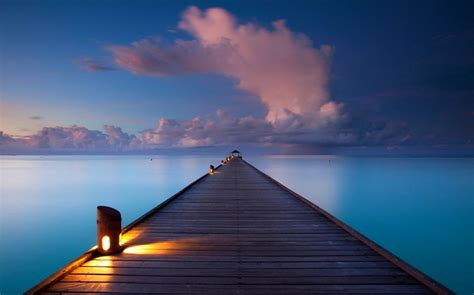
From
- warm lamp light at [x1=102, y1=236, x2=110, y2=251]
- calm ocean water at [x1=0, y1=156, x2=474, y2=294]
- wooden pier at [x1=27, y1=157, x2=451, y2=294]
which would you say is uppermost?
warm lamp light at [x1=102, y1=236, x2=110, y2=251]

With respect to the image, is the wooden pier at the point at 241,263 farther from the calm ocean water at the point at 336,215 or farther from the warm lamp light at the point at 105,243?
the calm ocean water at the point at 336,215

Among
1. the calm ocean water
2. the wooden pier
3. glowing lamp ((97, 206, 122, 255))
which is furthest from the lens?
the calm ocean water

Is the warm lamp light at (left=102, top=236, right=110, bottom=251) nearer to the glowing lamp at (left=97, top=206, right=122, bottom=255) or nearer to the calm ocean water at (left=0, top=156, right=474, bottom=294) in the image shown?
the glowing lamp at (left=97, top=206, right=122, bottom=255)

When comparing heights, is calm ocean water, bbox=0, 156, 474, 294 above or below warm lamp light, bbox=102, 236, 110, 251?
below

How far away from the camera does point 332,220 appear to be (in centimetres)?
538

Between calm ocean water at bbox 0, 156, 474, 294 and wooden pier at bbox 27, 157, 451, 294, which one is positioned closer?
wooden pier at bbox 27, 157, 451, 294

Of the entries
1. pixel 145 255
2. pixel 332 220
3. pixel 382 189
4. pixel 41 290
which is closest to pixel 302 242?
pixel 332 220

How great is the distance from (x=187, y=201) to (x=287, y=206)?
9.27ft

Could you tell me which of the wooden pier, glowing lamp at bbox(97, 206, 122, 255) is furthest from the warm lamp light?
the wooden pier

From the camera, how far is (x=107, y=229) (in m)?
3.54

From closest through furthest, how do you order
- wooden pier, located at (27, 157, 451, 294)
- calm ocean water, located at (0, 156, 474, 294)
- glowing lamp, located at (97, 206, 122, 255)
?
1. wooden pier, located at (27, 157, 451, 294)
2. glowing lamp, located at (97, 206, 122, 255)
3. calm ocean water, located at (0, 156, 474, 294)

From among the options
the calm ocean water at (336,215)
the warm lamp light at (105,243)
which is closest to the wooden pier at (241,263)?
the warm lamp light at (105,243)

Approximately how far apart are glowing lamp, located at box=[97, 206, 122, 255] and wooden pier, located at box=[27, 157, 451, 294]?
0.46 feet

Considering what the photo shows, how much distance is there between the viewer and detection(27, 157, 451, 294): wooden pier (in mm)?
2785
